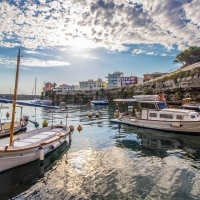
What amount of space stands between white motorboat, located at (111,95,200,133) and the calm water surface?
386cm

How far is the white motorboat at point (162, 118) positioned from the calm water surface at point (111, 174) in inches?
152

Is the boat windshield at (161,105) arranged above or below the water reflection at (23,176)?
above

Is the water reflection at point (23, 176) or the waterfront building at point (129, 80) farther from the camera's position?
the waterfront building at point (129, 80)

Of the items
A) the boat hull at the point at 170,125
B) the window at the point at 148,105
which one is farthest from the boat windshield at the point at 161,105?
the boat hull at the point at 170,125

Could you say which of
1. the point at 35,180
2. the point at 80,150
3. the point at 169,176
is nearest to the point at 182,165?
the point at 169,176

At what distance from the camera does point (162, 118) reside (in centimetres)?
2688

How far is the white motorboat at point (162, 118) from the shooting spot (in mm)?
24359

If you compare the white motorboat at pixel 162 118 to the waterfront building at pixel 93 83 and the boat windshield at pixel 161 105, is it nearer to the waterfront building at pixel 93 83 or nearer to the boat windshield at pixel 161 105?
the boat windshield at pixel 161 105

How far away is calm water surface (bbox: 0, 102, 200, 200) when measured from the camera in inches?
420

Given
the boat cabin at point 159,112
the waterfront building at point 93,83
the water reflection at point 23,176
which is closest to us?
the water reflection at point 23,176

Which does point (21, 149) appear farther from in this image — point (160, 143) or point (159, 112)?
point (159, 112)

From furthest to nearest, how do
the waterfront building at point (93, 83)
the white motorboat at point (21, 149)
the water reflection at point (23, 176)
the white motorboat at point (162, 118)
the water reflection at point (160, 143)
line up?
the waterfront building at point (93, 83)
the white motorboat at point (162, 118)
the water reflection at point (160, 143)
the white motorboat at point (21, 149)
the water reflection at point (23, 176)

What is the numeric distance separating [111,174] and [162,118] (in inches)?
646

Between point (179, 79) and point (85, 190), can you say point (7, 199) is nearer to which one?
point (85, 190)
